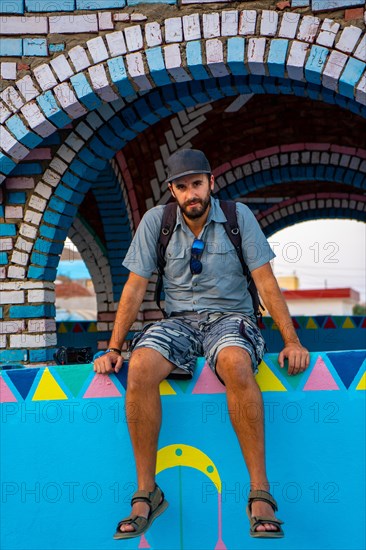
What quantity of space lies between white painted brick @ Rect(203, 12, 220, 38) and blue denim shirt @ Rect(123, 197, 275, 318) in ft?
8.99

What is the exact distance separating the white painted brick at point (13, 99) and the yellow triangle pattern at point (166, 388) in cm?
368

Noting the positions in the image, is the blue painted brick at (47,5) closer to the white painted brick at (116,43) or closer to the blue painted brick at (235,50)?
the white painted brick at (116,43)

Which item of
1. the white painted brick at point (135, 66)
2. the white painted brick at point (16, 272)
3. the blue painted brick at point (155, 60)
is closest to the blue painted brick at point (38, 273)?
the white painted brick at point (16, 272)

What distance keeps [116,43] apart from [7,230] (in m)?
1.74

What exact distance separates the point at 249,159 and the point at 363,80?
20.9ft

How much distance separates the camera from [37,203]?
6332mm

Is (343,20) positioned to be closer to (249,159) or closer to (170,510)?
(170,510)

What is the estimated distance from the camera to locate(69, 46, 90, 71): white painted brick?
5.76 m

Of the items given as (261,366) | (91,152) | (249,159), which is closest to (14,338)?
(91,152)

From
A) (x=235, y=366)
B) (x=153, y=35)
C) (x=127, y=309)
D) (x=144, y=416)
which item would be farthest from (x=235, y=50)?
(x=144, y=416)

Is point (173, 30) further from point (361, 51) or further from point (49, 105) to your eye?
point (361, 51)

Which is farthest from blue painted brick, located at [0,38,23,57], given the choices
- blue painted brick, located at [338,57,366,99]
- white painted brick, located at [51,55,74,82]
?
blue painted brick, located at [338,57,366,99]

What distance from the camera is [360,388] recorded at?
276 centimetres

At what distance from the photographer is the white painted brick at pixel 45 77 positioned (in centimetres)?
582
